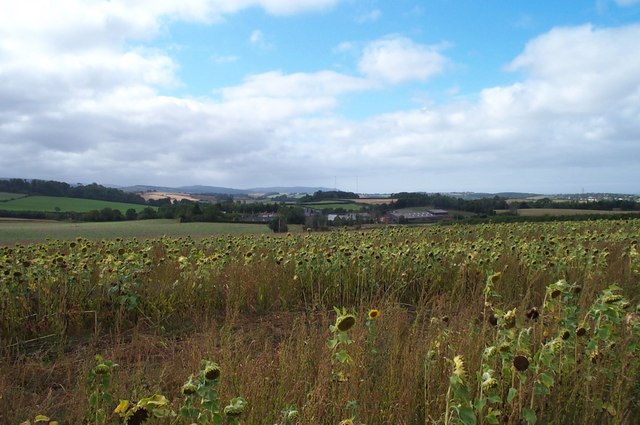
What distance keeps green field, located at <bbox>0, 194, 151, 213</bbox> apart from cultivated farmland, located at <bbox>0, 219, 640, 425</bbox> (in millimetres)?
28047

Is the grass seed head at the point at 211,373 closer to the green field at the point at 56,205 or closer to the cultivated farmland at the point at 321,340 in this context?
the cultivated farmland at the point at 321,340

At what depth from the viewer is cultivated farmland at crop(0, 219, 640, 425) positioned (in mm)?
2236

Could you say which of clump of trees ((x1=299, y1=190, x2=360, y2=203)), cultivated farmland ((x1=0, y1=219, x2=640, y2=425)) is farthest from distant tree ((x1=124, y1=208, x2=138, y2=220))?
cultivated farmland ((x1=0, y1=219, x2=640, y2=425))

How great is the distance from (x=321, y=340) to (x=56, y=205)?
118 ft

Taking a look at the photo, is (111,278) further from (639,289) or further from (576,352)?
(639,289)

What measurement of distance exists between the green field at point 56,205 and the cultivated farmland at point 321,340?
28047 mm

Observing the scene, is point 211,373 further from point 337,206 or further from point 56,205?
point 56,205

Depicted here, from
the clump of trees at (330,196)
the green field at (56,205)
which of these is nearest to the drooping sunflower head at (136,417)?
the green field at (56,205)

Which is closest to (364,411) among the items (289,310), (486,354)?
(486,354)

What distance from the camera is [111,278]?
191 inches

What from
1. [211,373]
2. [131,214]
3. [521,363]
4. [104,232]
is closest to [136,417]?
[211,373]

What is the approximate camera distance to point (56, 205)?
1299 inches

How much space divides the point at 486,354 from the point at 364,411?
79cm

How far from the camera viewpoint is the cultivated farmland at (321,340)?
224 cm
